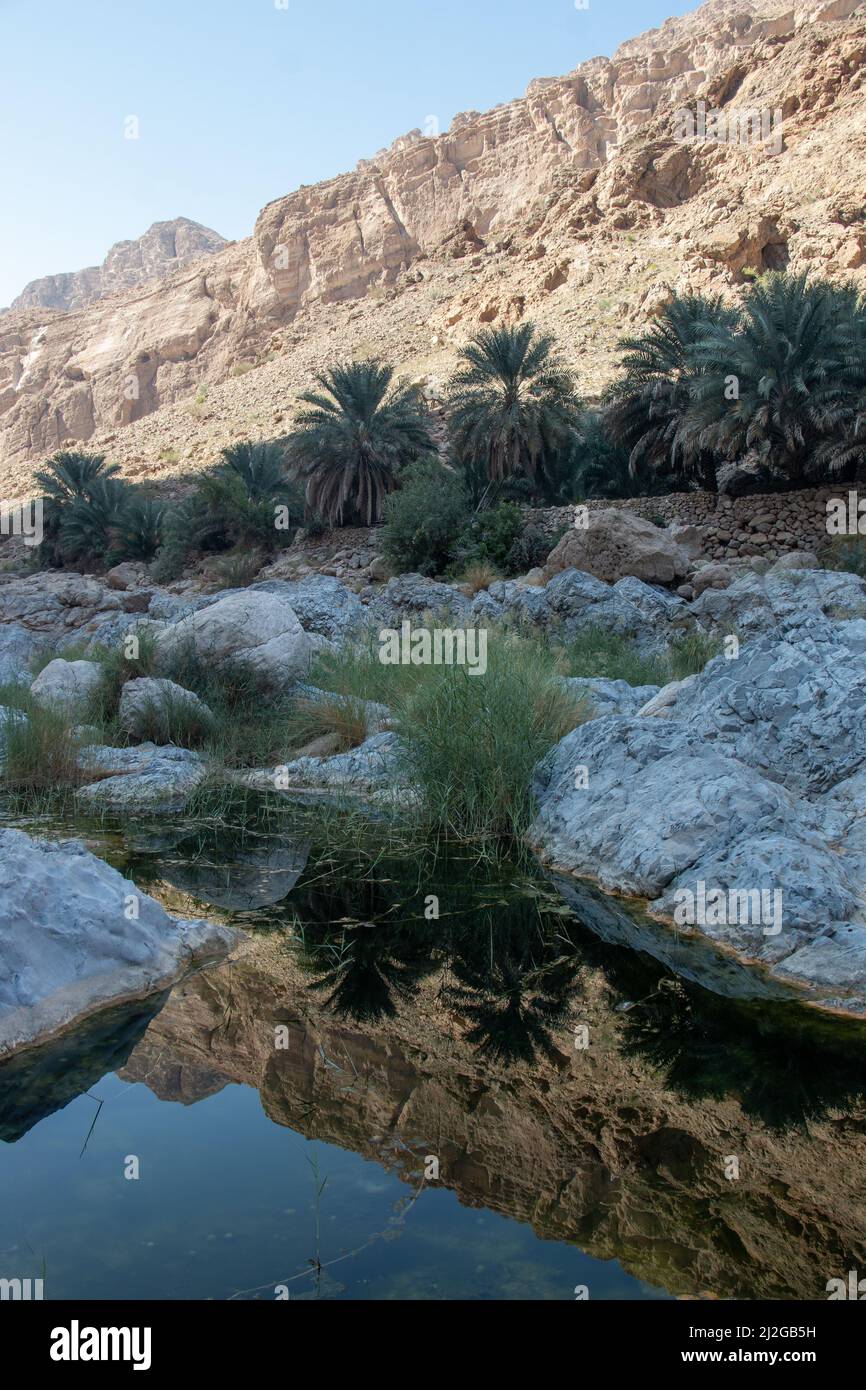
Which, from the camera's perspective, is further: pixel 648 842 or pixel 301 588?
pixel 301 588

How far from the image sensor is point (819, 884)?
155 inches

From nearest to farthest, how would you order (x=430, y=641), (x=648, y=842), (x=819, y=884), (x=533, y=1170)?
(x=533, y=1170) < (x=819, y=884) < (x=648, y=842) < (x=430, y=641)

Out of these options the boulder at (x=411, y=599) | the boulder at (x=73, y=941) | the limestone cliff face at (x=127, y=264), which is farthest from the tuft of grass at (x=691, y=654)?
the limestone cliff face at (x=127, y=264)

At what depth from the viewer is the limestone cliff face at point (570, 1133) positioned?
219 centimetres

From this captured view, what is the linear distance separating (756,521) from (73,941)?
53.3 feet

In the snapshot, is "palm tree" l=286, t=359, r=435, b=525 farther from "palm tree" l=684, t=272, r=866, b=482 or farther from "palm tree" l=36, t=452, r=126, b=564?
"palm tree" l=684, t=272, r=866, b=482

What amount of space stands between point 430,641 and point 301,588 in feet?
18.7

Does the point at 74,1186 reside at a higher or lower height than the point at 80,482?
lower

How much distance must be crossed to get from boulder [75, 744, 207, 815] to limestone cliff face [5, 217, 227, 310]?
5179 inches

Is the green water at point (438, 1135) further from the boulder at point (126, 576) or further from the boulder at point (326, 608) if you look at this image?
the boulder at point (126, 576)

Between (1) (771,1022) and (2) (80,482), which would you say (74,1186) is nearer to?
(1) (771,1022)

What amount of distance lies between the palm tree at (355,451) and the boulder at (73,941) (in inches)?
741

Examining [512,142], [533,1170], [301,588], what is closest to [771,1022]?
[533,1170]
